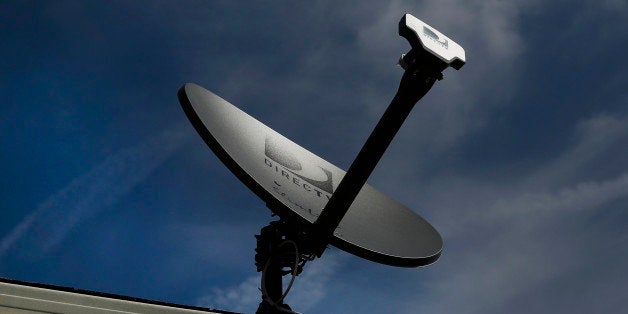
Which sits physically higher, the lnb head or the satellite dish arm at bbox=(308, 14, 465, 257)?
the lnb head

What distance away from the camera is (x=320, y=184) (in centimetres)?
1099

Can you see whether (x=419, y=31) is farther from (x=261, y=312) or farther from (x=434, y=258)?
(x=434, y=258)

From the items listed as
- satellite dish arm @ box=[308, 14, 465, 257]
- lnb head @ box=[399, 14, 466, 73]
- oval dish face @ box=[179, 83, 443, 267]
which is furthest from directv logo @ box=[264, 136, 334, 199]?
lnb head @ box=[399, 14, 466, 73]

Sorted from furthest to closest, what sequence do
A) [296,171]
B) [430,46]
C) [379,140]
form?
[296,171]
[379,140]
[430,46]

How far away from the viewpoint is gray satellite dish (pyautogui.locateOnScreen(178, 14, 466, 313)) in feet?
19.0

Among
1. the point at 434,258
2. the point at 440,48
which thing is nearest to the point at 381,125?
the point at 440,48

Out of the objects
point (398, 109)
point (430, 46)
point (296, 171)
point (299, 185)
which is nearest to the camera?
point (430, 46)

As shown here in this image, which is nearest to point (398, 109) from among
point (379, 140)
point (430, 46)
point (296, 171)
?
point (379, 140)

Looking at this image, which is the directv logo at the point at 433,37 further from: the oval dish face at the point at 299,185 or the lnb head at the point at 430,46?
the oval dish face at the point at 299,185

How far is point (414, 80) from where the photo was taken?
19.0ft

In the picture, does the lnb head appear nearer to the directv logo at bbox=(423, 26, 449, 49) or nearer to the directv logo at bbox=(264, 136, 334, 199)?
the directv logo at bbox=(423, 26, 449, 49)

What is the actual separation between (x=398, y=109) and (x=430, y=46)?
87cm

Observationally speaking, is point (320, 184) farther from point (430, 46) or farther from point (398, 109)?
point (430, 46)

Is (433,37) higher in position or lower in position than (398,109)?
higher
